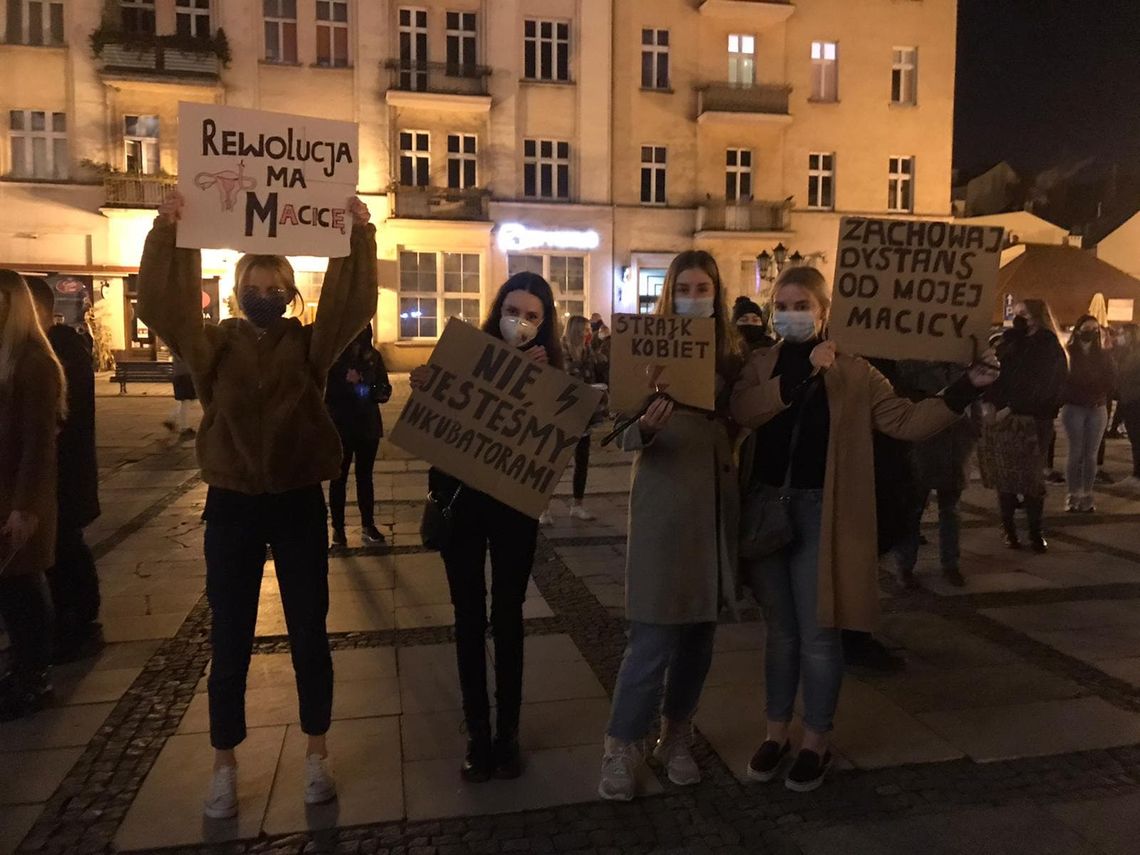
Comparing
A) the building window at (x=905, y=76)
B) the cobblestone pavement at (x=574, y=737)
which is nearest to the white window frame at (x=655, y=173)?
the building window at (x=905, y=76)

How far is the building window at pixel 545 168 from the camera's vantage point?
28.8 m

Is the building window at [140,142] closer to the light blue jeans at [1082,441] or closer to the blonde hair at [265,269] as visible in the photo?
the light blue jeans at [1082,441]

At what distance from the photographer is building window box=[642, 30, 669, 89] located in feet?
95.7

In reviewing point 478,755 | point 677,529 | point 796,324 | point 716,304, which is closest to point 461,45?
point 716,304

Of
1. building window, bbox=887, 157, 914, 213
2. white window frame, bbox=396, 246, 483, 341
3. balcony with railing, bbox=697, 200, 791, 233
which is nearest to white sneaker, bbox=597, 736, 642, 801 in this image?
white window frame, bbox=396, 246, 483, 341

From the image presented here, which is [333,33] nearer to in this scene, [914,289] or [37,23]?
[37,23]

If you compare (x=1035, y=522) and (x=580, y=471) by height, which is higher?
(x=580, y=471)

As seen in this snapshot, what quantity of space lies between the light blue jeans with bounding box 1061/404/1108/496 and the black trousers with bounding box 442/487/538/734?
7.34m

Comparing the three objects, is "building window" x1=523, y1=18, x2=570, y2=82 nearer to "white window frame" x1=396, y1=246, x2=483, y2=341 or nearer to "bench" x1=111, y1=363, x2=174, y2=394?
"white window frame" x1=396, y1=246, x2=483, y2=341

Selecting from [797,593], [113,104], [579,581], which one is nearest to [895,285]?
[797,593]

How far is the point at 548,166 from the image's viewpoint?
94.8 feet

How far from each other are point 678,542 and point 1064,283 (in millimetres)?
17909

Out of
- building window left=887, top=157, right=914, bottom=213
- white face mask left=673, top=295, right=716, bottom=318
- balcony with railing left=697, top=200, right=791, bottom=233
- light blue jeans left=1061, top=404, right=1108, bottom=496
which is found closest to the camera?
white face mask left=673, top=295, right=716, bottom=318

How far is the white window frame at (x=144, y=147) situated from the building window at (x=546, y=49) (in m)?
11.3
